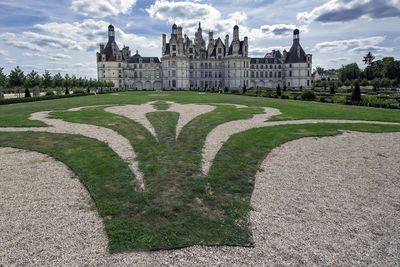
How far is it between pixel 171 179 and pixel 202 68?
7676 cm

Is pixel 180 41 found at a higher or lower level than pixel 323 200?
higher

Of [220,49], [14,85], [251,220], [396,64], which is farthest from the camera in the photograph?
[220,49]

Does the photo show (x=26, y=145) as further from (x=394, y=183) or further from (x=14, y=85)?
(x=14, y=85)

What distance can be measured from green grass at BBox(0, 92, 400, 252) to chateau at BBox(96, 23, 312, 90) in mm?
62891

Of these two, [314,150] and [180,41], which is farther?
[180,41]

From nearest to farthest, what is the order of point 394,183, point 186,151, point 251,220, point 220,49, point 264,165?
point 251,220
point 394,183
point 264,165
point 186,151
point 220,49

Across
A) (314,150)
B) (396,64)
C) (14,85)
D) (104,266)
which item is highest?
(396,64)

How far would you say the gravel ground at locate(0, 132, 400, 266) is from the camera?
14.8 ft

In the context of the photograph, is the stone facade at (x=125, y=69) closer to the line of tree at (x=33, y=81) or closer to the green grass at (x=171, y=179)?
the line of tree at (x=33, y=81)

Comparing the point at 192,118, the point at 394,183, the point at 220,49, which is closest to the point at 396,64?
the point at 220,49

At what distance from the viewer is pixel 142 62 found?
272ft

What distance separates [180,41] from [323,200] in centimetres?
7148

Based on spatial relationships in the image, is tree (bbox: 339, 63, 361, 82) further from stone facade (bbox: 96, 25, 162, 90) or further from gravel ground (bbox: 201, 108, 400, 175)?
gravel ground (bbox: 201, 108, 400, 175)

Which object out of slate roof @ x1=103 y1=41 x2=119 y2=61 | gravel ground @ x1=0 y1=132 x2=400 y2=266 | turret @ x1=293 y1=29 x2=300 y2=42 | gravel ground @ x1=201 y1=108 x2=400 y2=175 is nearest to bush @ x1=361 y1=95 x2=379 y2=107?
A: gravel ground @ x1=201 y1=108 x2=400 y2=175
